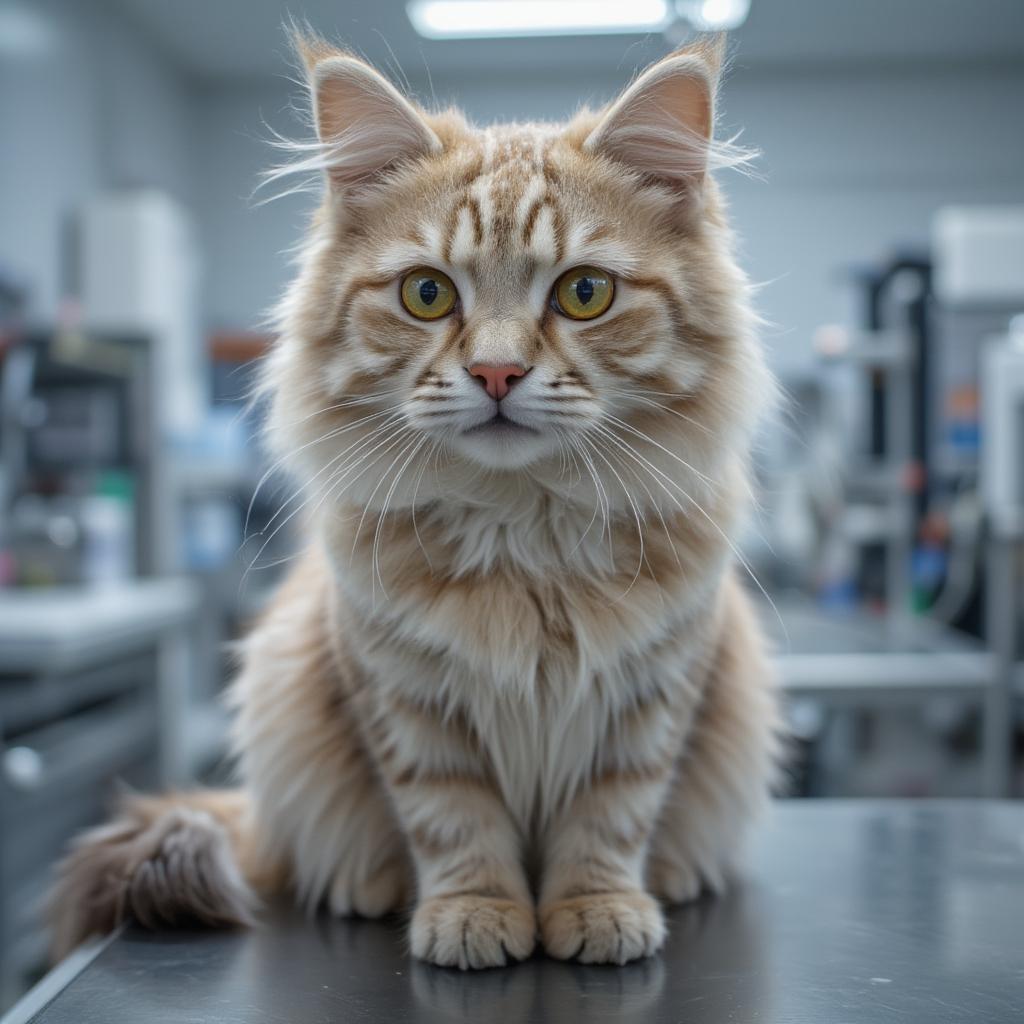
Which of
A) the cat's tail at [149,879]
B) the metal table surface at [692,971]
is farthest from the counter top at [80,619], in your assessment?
the metal table surface at [692,971]

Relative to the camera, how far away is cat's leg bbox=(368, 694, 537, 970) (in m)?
0.93

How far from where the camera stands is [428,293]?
35.6 inches

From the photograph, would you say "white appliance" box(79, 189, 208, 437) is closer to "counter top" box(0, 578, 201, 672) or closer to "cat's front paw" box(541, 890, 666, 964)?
"counter top" box(0, 578, 201, 672)

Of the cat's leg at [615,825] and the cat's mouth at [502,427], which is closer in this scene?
the cat's mouth at [502,427]

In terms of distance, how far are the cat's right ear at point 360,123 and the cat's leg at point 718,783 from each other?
0.59 meters

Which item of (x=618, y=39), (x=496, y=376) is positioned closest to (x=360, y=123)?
(x=496, y=376)

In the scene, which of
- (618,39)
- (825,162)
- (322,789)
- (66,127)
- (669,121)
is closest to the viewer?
(669,121)

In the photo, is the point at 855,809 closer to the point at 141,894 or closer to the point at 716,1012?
the point at 716,1012

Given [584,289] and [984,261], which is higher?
[984,261]

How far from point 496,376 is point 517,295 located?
3.6 inches

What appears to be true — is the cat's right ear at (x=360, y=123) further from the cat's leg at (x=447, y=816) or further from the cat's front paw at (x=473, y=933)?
the cat's front paw at (x=473, y=933)

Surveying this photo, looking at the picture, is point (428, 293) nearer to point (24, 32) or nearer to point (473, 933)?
point (473, 933)

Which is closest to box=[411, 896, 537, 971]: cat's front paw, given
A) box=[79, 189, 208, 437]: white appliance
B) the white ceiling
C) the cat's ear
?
the cat's ear

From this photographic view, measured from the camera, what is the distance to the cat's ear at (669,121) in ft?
2.95
